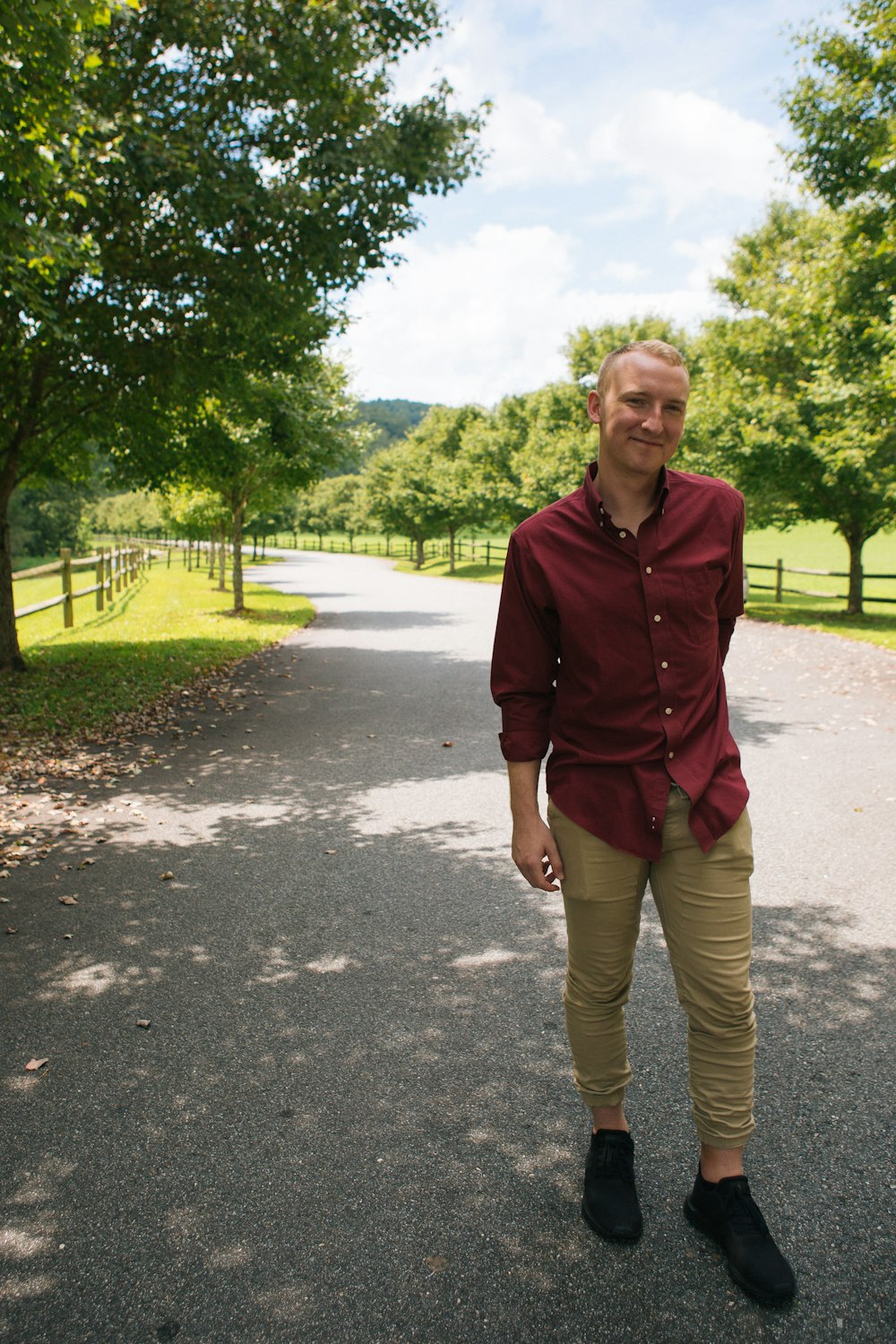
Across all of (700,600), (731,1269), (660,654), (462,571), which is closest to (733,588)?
(700,600)

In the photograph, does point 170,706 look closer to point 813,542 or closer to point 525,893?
point 525,893

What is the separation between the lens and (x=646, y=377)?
2359mm

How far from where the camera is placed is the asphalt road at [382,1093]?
232 centimetres

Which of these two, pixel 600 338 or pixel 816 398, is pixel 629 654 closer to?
pixel 816 398

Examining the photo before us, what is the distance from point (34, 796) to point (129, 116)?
7.17 metres

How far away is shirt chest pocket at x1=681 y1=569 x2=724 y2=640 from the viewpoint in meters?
2.40

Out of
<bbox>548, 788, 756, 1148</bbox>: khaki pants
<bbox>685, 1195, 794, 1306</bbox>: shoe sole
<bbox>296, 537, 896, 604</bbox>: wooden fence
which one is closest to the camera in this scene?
<bbox>685, 1195, 794, 1306</bbox>: shoe sole

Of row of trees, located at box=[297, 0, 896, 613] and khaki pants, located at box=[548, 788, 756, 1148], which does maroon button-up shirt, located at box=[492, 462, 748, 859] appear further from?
row of trees, located at box=[297, 0, 896, 613]

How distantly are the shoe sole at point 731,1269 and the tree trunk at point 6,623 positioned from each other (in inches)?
454

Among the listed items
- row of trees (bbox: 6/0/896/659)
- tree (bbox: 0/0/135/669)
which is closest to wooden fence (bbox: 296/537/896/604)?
row of trees (bbox: 6/0/896/659)

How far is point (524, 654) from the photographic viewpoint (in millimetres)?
2496

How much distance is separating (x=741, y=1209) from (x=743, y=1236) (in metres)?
0.06

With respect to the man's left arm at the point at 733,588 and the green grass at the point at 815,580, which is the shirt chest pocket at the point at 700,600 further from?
the green grass at the point at 815,580

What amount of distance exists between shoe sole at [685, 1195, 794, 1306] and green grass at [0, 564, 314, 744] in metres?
7.69
